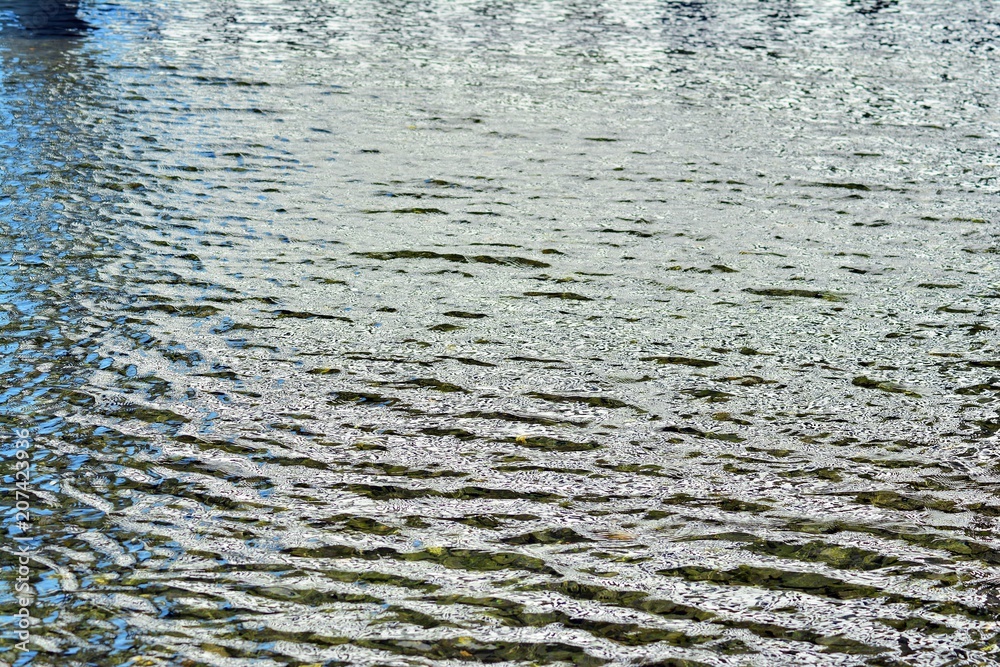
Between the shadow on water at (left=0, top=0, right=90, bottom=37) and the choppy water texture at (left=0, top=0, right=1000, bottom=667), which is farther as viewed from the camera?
the shadow on water at (left=0, top=0, right=90, bottom=37)

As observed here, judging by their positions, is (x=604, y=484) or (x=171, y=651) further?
(x=604, y=484)

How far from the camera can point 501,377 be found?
12.6 metres

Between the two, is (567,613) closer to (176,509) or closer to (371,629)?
(371,629)

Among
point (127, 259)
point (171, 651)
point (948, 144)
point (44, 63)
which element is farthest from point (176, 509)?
point (44, 63)

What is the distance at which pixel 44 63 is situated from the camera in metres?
31.1

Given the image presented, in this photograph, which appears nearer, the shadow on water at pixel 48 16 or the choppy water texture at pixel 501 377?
the choppy water texture at pixel 501 377

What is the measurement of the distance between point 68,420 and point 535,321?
6259 mm

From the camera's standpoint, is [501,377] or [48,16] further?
[48,16]

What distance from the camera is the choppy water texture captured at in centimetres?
835

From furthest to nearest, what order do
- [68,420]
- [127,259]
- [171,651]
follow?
1. [127,259]
2. [68,420]
3. [171,651]

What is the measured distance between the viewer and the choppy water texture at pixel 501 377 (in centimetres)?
835

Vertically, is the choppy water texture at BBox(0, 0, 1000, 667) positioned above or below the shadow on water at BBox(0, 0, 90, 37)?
below

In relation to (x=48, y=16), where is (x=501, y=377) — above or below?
below

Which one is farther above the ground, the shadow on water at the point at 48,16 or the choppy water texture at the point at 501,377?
the shadow on water at the point at 48,16
